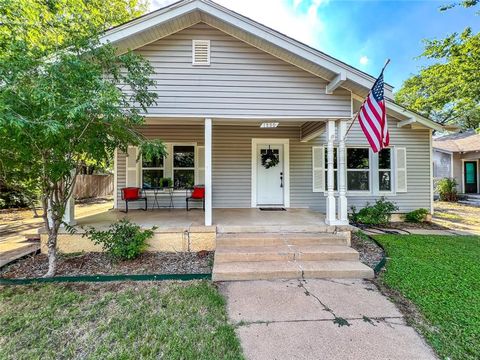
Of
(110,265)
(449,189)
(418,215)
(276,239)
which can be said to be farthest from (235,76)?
(449,189)

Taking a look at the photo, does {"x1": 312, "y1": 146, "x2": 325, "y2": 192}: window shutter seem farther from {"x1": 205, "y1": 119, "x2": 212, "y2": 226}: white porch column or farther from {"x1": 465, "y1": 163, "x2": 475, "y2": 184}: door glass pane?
{"x1": 465, "y1": 163, "x2": 475, "y2": 184}: door glass pane

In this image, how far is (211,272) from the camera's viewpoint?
365 cm

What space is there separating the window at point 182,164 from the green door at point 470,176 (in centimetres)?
1766

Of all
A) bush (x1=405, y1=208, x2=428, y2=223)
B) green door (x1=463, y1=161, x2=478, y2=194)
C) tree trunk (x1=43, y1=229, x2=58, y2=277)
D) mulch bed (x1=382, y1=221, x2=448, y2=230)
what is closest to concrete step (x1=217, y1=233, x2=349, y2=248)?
tree trunk (x1=43, y1=229, x2=58, y2=277)

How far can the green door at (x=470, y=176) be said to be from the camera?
15.0 metres

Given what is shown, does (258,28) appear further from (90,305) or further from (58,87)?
(90,305)

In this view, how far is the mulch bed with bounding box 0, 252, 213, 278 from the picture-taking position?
12.3 feet

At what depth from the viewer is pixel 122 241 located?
4066mm

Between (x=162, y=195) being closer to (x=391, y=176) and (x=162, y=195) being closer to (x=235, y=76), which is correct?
(x=235, y=76)

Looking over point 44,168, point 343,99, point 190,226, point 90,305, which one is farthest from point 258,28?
point 90,305

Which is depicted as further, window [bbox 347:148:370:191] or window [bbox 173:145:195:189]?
window [bbox 347:148:370:191]

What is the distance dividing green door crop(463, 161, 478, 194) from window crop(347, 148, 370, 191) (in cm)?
1221

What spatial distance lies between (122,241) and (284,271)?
9.06ft

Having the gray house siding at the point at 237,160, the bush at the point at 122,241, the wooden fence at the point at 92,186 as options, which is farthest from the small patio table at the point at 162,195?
the wooden fence at the point at 92,186
